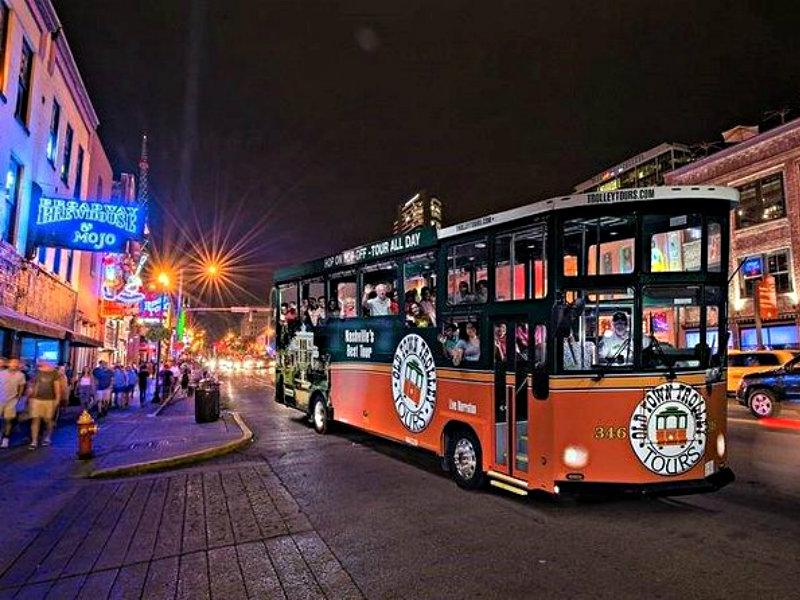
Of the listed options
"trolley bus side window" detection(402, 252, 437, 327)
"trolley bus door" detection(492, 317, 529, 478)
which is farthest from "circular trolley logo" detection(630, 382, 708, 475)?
"trolley bus side window" detection(402, 252, 437, 327)

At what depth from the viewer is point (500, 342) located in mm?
7500

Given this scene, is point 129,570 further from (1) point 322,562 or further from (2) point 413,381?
(2) point 413,381

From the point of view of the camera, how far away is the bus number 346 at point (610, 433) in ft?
20.9

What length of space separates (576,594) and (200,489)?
575cm

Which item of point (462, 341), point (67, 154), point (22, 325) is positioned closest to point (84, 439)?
point (22, 325)

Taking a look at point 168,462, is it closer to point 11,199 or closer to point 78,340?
point 11,199

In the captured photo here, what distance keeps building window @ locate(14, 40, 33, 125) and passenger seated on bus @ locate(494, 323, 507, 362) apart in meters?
14.6

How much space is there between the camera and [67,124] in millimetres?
20438

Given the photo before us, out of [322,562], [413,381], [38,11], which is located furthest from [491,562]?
[38,11]

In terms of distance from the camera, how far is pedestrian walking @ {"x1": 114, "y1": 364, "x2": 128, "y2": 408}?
2050 centimetres

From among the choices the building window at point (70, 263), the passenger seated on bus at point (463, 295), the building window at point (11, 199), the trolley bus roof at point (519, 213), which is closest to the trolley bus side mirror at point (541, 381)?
the passenger seated on bus at point (463, 295)

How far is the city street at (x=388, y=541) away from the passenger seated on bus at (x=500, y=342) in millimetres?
1880

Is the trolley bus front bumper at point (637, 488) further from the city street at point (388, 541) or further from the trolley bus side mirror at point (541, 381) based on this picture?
the trolley bus side mirror at point (541, 381)

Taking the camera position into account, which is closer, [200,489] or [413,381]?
[200,489]
